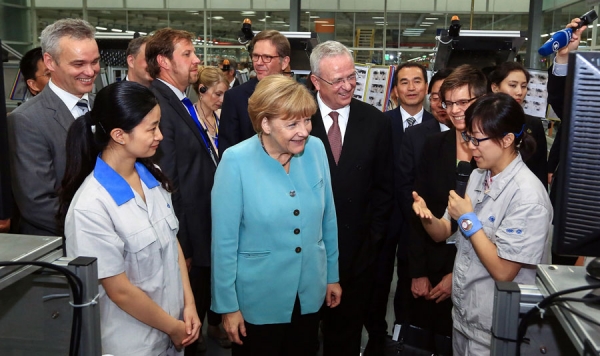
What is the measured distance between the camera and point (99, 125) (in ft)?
5.66

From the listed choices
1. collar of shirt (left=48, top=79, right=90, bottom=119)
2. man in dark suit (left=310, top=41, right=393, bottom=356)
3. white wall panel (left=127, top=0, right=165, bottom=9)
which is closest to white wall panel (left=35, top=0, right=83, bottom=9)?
white wall panel (left=127, top=0, right=165, bottom=9)

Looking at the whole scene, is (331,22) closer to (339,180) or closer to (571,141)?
(339,180)

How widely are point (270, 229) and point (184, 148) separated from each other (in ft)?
2.61

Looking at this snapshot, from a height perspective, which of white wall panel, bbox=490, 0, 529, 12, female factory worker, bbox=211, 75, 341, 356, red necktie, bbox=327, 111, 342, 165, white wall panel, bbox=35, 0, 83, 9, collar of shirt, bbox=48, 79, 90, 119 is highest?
white wall panel, bbox=35, 0, 83, 9

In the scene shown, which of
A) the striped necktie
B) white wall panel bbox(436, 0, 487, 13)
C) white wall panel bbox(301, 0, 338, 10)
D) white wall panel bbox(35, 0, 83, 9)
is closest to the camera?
the striped necktie

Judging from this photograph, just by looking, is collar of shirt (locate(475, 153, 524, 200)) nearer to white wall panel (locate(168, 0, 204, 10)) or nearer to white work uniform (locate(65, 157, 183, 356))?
white work uniform (locate(65, 157, 183, 356))

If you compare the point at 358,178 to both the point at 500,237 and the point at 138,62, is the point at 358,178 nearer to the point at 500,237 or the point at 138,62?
the point at 500,237

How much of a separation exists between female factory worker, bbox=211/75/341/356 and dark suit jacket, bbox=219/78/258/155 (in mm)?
883

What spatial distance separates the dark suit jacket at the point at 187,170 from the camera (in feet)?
8.04

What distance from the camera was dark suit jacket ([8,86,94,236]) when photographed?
205 cm

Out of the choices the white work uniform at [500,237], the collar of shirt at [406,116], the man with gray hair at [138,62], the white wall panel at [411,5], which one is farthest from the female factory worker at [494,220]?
the white wall panel at [411,5]

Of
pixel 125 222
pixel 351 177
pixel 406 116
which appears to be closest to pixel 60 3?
pixel 406 116

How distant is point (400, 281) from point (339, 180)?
43.9 inches

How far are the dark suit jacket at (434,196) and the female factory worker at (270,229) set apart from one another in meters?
0.74
